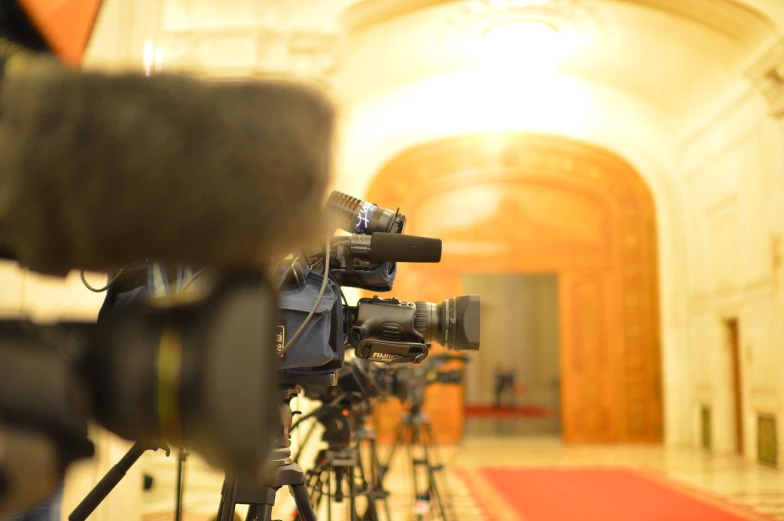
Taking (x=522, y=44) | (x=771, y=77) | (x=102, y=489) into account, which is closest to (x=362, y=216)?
(x=102, y=489)

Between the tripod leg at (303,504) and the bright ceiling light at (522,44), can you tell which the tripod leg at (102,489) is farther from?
the bright ceiling light at (522,44)

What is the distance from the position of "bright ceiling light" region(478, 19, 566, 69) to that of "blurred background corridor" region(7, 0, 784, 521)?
0.03m

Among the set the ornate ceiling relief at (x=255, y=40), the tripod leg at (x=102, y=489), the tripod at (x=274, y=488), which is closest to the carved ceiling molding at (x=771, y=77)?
the ornate ceiling relief at (x=255, y=40)

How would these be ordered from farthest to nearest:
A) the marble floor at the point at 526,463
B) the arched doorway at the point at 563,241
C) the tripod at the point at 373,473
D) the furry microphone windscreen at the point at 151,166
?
the arched doorway at the point at 563,241, the marble floor at the point at 526,463, the tripod at the point at 373,473, the furry microphone windscreen at the point at 151,166

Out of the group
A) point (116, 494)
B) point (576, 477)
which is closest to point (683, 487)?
point (576, 477)

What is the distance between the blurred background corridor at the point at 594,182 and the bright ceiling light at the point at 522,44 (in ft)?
0.10

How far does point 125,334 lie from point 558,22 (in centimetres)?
776

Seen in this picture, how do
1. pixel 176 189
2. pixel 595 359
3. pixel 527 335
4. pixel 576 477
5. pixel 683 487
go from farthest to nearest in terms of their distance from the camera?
pixel 527 335 → pixel 595 359 → pixel 576 477 → pixel 683 487 → pixel 176 189

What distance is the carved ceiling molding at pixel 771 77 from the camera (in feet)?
22.4

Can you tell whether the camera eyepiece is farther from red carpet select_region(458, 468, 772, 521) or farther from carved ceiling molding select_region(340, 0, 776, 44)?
carved ceiling molding select_region(340, 0, 776, 44)

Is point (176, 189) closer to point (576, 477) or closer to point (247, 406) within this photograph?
point (247, 406)

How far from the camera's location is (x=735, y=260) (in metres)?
8.03

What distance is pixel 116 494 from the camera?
246cm

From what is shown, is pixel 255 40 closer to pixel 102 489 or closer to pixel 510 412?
pixel 102 489
